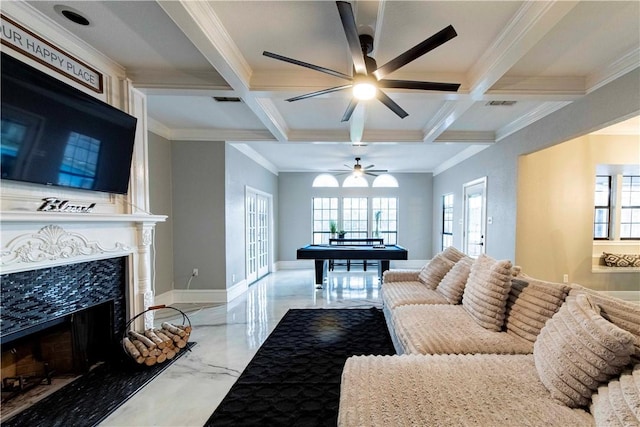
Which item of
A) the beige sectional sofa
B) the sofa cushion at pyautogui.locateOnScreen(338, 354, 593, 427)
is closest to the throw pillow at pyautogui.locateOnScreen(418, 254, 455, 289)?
the beige sectional sofa

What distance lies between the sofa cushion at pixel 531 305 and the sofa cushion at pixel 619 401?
729 mm

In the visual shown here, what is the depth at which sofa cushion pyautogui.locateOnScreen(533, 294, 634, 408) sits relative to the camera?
3.87ft

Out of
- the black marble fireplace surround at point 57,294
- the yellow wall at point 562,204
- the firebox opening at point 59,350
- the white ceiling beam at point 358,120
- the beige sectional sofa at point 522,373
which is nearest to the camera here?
the beige sectional sofa at point 522,373

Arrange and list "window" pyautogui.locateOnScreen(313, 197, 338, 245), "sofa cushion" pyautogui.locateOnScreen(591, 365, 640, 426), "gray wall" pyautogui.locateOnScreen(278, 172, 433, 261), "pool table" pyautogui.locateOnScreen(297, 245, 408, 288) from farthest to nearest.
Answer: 1. "window" pyautogui.locateOnScreen(313, 197, 338, 245)
2. "gray wall" pyautogui.locateOnScreen(278, 172, 433, 261)
3. "pool table" pyautogui.locateOnScreen(297, 245, 408, 288)
4. "sofa cushion" pyautogui.locateOnScreen(591, 365, 640, 426)

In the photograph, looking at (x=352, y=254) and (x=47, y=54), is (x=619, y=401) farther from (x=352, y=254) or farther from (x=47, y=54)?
(x=352, y=254)

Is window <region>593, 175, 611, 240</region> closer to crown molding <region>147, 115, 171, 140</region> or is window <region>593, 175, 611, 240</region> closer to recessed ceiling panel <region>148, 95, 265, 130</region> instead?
recessed ceiling panel <region>148, 95, 265, 130</region>

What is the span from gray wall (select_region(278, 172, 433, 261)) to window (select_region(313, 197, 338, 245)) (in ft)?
0.64

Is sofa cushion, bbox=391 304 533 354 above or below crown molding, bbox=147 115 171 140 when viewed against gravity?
below

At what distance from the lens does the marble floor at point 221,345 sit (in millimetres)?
2021

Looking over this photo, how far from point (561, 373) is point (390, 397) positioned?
815mm

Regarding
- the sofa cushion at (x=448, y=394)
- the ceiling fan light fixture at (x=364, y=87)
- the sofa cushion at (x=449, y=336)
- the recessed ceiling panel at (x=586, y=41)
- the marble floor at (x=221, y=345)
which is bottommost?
the marble floor at (x=221, y=345)

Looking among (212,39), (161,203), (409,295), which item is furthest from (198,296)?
(212,39)

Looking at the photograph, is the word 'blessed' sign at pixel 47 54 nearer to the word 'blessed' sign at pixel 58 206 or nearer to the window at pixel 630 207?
the word 'blessed' sign at pixel 58 206

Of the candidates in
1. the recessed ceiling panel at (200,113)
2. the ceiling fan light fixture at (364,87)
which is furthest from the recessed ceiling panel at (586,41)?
the recessed ceiling panel at (200,113)
